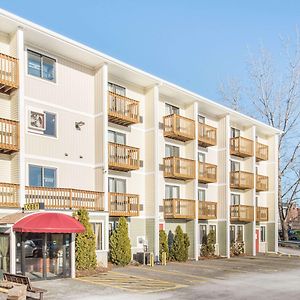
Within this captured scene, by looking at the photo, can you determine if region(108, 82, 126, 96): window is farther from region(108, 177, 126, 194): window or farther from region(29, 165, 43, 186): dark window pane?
→ region(29, 165, 43, 186): dark window pane

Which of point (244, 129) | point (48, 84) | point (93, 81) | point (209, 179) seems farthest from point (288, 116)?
point (48, 84)

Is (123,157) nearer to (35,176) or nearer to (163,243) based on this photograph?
(35,176)

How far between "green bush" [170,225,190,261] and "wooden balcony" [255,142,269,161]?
13.5 m

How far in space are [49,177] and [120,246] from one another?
562 centimetres

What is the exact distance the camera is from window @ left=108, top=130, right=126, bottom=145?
1065 inches

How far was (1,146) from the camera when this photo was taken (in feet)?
64.2

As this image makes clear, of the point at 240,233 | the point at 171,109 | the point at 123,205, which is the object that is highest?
the point at 171,109

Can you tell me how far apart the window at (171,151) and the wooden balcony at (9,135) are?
41.4 feet

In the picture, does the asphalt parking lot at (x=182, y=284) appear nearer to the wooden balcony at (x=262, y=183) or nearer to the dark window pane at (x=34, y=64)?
the dark window pane at (x=34, y=64)

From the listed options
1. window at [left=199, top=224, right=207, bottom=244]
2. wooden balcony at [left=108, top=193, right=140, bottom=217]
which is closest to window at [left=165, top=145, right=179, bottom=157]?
wooden balcony at [left=108, top=193, right=140, bottom=217]

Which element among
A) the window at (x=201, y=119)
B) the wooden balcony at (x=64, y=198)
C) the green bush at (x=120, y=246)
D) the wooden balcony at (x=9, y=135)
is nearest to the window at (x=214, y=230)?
the window at (x=201, y=119)

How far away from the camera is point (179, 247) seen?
29047 millimetres

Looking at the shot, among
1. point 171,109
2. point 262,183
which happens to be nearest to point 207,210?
point 171,109

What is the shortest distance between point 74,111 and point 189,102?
10.2m
